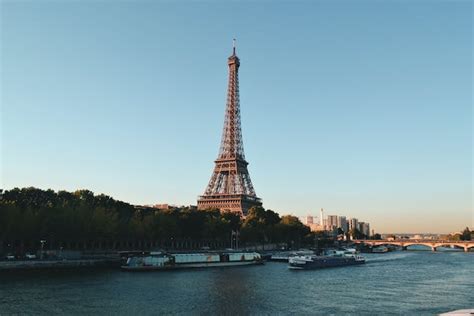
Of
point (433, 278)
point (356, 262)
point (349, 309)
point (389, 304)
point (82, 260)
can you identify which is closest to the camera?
point (349, 309)

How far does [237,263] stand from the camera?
83.5 m

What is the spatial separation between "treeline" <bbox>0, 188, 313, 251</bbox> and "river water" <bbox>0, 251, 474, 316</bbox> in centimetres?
1636

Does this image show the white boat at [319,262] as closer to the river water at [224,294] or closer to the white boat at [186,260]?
the white boat at [186,260]

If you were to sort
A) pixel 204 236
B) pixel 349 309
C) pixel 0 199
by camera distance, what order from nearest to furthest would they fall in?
pixel 349 309
pixel 0 199
pixel 204 236

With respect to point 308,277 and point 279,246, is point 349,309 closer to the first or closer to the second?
point 308,277

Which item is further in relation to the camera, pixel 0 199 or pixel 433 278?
pixel 0 199

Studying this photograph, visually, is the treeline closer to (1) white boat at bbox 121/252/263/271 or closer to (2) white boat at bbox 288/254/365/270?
(1) white boat at bbox 121/252/263/271

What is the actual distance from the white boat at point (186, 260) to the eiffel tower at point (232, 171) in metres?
53.0

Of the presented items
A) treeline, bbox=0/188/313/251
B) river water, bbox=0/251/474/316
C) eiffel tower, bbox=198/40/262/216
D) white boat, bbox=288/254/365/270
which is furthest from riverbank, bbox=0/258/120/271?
eiffel tower, bbox=198/40/262/216

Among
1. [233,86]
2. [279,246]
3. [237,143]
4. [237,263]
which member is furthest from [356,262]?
[233,86]

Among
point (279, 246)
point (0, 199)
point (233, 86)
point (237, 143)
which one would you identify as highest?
point (233, 86)

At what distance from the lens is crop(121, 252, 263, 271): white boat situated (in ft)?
231

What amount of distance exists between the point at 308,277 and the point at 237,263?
1965 centimetres

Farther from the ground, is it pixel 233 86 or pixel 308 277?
pixel 233 86
